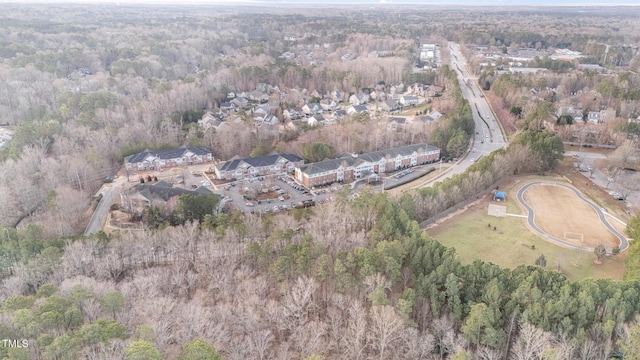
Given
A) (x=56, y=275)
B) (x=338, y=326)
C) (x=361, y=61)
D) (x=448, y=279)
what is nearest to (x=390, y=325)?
(x=338, y=326)

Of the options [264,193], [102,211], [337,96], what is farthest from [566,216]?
[337,96]

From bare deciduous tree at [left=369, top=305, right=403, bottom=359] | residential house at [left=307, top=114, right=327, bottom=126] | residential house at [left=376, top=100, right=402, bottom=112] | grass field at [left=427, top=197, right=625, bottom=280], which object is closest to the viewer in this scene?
bare deciduous tree at [left=369, top=305, right=403, bottom=359]

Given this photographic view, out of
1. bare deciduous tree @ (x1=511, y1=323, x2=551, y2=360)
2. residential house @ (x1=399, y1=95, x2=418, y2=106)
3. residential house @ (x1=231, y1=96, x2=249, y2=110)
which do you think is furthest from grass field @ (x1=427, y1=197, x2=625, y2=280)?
residential house @ (x1=231, y1=96, x2=249, y2=110)

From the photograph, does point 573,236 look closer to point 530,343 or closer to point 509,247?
point 509,247

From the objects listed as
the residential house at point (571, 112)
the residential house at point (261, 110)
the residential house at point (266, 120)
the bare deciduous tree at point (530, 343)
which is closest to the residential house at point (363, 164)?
the residential house at point (266, 120)

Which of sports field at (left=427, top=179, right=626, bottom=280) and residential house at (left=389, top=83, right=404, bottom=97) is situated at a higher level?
residential house at (left=389, top=83, right=404, bottom=97)

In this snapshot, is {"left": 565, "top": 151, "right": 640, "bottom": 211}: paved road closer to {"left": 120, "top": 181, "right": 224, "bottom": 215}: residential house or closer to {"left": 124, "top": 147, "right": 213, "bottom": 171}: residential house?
{"left": 120, "top": 181, "right": 224, "bottom": 215}: residential house

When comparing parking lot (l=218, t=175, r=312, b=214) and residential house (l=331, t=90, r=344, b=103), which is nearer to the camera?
parking lot (l=218, t=175, r=312, b=214)
